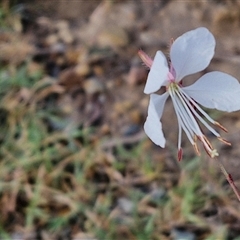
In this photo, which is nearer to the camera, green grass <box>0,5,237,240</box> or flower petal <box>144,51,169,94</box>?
flower petal <box>144,51,169,94</box>

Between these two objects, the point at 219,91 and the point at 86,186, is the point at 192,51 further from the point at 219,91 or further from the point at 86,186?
the point at 86,186

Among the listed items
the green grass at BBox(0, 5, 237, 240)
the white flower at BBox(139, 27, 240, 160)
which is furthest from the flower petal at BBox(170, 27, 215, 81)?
the green grass at BBox(0, 5, 237, 240)

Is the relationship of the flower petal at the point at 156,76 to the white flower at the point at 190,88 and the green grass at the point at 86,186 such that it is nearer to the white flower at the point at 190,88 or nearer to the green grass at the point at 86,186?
the white flower at the point at 190,88

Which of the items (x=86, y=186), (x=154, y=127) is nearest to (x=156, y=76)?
(x=154, y=127)

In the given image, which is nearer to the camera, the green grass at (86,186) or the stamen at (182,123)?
the stamen at (182,123)

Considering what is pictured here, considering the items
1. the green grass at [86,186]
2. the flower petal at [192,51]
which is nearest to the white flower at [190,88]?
the flower petal at [192,51]

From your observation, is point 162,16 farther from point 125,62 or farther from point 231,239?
point 231,239

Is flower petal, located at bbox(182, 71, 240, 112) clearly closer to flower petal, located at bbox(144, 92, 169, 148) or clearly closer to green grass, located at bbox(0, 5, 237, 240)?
flower petal, located at bbox(144, 92, 169, 148)
